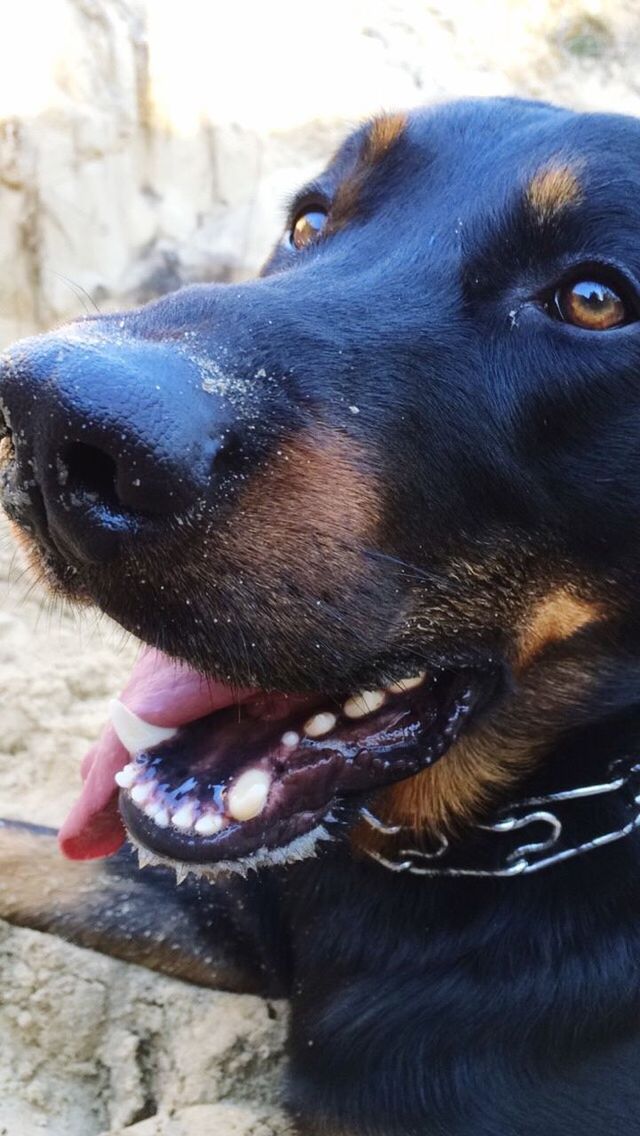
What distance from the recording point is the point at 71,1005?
3.01 metres

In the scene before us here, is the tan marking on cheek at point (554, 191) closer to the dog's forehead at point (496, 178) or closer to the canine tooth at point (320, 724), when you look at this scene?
the dog's forehead at point (496, 178)

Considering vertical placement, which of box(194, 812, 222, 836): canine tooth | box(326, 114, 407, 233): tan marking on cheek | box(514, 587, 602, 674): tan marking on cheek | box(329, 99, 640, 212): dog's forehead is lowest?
box(194, 812, 222, 836): canine tooth

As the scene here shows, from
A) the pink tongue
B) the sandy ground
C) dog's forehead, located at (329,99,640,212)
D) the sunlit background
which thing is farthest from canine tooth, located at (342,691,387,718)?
the sunlit background

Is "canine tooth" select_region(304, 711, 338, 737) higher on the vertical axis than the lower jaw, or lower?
higher

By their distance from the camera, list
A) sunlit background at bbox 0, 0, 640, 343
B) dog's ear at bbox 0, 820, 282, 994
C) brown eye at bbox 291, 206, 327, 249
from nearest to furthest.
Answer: brown eye at bbox 291, 206, 327, 249 < dog's ear at bbox 0, 820, 282, 994 < sunlit background at bbox 0, 0, 640, 343

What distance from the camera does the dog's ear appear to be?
3.12m

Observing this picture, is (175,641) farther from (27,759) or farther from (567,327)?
(27,759)

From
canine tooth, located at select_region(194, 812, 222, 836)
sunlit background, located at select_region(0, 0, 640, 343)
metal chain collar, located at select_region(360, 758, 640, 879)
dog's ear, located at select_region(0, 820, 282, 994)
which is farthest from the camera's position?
sunlit background, located at select_region(0, 0, 640, 343)

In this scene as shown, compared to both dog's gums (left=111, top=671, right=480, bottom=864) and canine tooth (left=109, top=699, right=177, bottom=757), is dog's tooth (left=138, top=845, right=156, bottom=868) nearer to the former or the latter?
dog's gums (left=111, top=671, right=480, bottom=864)

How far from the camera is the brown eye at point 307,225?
2881mm

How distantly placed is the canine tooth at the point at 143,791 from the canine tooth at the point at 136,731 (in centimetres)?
11

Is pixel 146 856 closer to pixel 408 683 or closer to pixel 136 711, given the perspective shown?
Answer: pixel 136 711

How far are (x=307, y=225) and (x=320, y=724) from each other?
132 cm

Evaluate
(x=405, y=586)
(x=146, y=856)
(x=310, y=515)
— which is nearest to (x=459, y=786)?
(x=405, y=586)
